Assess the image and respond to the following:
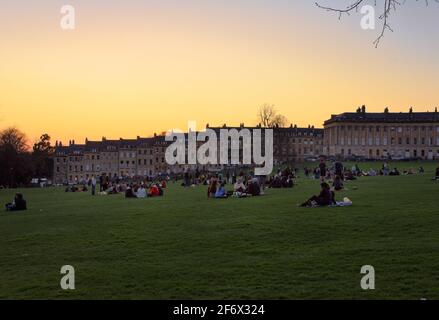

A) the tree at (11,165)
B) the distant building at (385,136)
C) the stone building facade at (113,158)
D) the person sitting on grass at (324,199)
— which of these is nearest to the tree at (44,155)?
the stone building facade at (113,158)

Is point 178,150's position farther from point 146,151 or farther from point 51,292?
point 51,292

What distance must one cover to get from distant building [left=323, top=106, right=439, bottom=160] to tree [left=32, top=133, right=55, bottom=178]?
8737cm

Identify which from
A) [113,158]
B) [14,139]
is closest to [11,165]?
[14,139]

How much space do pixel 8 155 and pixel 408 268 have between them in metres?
97.1

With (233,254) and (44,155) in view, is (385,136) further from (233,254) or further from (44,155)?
(233,254)

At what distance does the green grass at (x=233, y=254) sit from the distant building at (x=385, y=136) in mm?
145222

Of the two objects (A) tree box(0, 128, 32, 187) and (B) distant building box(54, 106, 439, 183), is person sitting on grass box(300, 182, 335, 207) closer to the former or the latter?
(A) tree box(0, 128, 32, 187)

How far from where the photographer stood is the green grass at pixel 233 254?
1070 cm

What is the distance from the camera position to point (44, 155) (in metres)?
166

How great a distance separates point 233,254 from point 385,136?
6284 inches

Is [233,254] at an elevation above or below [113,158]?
below

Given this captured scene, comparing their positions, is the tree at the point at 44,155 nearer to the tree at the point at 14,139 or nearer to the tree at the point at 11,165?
the tree at the point at 14,139

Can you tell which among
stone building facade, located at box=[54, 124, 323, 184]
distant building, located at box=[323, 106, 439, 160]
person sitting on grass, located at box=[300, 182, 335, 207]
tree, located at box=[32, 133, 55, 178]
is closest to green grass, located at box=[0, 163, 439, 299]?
person sitting on grass, located at box=[300, 182, 335, 207]
